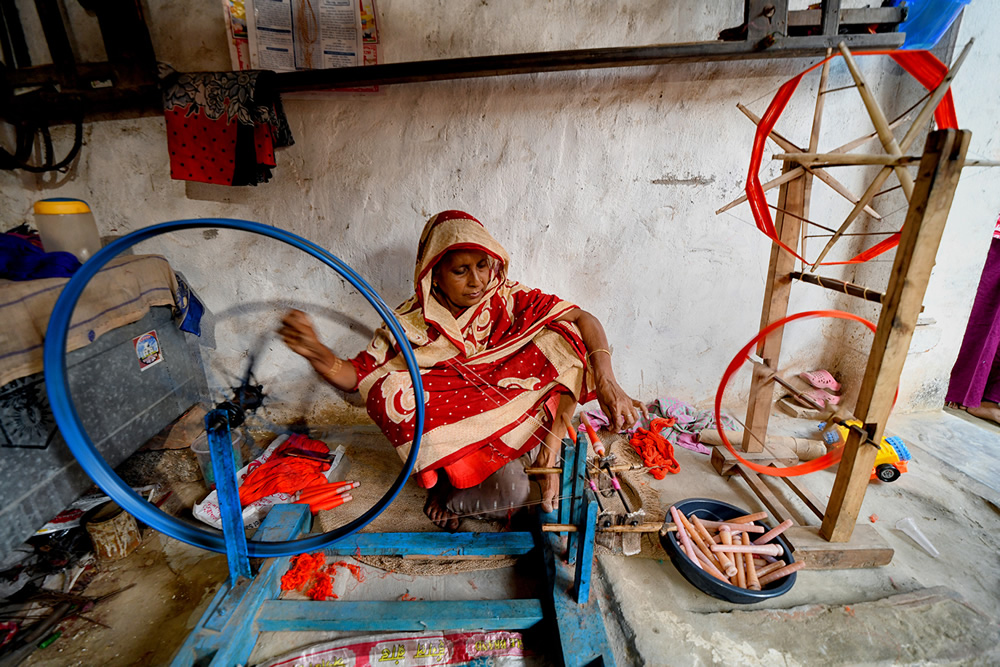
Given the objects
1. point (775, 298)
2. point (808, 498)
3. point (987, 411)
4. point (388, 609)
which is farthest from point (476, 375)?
point (987, 411)

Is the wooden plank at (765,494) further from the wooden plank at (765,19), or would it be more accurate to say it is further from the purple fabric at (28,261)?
the purple fabric at (28,261)

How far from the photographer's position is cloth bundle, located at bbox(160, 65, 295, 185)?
2020 millimetres

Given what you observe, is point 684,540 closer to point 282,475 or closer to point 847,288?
point 847,288

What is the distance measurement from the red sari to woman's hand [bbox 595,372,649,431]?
0.27m

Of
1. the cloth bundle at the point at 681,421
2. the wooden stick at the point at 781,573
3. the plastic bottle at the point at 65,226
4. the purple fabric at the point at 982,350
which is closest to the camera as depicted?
the wooden stick at the point at 781,573

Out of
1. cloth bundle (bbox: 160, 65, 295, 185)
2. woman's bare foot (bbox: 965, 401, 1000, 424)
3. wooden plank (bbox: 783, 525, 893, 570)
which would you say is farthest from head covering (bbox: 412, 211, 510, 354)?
woman's bare foot (bbox: 965, 401, 1000, 424)

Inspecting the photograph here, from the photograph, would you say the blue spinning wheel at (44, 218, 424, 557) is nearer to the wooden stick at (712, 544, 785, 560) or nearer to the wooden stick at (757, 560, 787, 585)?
the wooden stick at (712, 544, 785, 560)

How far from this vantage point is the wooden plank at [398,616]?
1.45 metres

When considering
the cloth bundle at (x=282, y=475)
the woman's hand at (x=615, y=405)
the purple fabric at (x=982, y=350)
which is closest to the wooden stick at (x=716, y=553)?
the woman's hand at (x=615, y=405)

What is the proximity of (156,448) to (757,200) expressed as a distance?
322 cm

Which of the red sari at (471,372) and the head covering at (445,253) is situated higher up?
the head covering at (445,253)

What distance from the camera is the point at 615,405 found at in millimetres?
1579

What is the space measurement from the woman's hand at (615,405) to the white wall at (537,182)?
1.09 meters

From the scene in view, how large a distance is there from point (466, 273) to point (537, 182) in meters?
0.89
